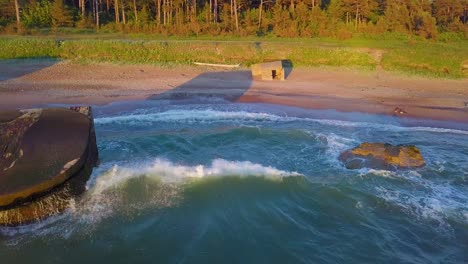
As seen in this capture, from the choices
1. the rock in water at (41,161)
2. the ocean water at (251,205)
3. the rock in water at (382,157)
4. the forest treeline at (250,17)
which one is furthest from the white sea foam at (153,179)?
the forest treeline at (250,17)

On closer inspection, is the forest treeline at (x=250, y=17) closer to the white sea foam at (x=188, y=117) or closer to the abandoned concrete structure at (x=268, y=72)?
the abandoned concrete structure at (x=268, y=72)

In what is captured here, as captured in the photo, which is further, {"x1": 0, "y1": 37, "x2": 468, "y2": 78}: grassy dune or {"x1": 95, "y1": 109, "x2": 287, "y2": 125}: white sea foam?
{"x1": 0, "y1": 37, "x2": 468, "y2": 78}: grassy dune

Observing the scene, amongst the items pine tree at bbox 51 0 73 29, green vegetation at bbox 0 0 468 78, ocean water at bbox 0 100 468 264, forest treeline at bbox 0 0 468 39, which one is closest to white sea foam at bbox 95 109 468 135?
ocean water at bbox 0 100 468 264

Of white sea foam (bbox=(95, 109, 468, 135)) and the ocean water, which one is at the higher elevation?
white sea foam (bbox=(95, 109, 468, 135))

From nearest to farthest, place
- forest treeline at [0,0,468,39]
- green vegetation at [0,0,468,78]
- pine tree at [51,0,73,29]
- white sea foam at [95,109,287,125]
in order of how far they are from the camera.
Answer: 1. white sea foam at [95,109,287,125]
2. green vegetation at [0,0,468,78]
3. forest treeline at [0,0,468,39]
4. pine tree at [51,0,73,29]

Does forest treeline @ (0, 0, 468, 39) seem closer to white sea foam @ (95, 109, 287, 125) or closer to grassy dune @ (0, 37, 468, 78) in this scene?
grassy dune @ (0, 37, 468, 78)

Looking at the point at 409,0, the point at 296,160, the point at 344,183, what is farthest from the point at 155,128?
the point at 409,0

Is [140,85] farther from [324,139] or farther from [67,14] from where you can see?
[67,14]
